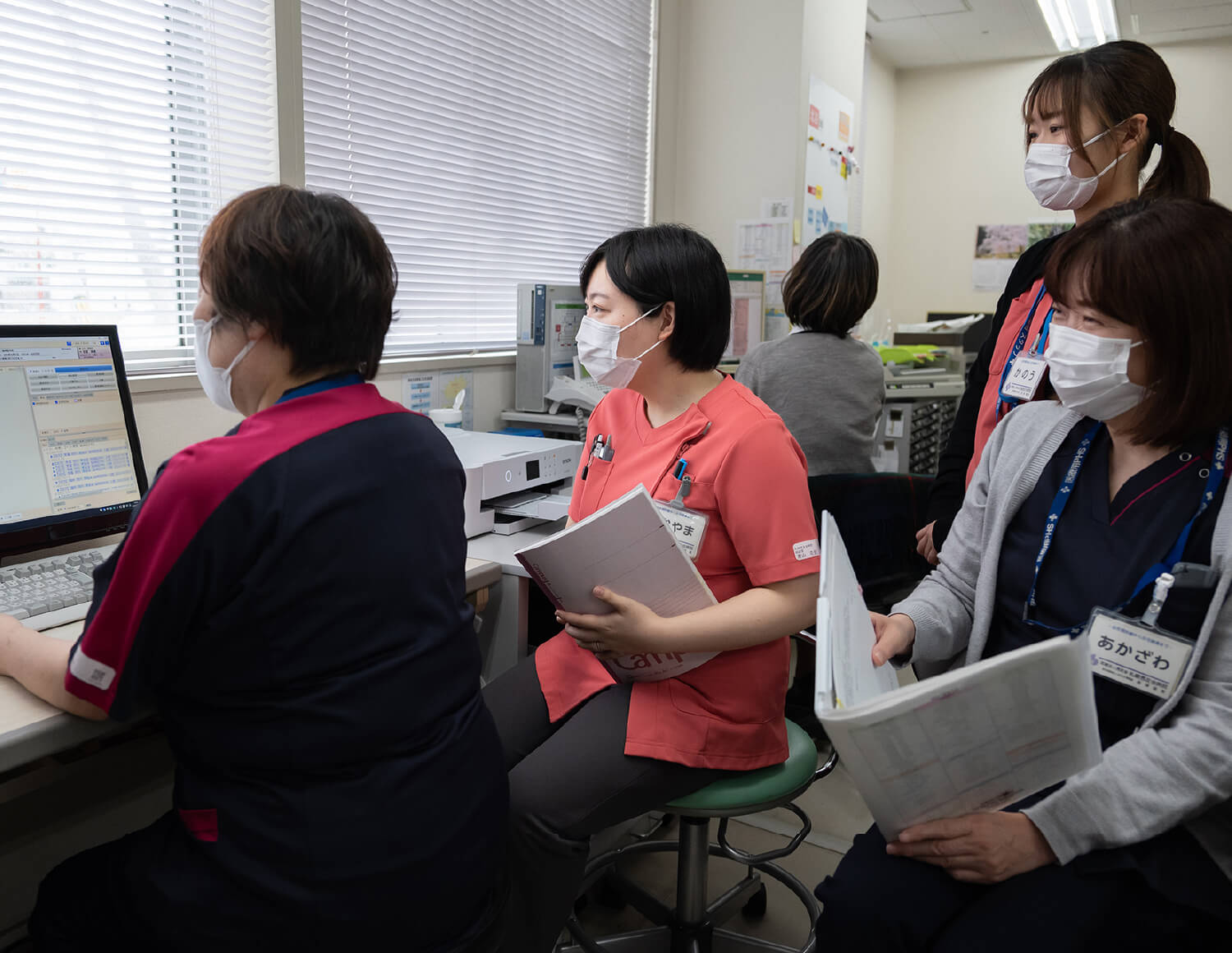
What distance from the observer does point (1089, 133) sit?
165 centimetres

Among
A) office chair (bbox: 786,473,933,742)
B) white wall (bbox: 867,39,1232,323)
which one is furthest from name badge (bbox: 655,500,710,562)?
white wall (bbox: 867,39,1232,323)

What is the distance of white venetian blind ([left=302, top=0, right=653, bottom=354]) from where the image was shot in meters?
2.36

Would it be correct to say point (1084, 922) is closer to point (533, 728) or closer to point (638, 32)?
point (533, 728)

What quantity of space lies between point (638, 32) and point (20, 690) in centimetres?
324

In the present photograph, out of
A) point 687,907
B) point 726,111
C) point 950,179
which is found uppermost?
point 950,179

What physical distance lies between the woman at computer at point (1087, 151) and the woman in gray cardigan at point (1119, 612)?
495 millimetres

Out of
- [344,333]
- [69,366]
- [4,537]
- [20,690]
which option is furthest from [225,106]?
[20,690]

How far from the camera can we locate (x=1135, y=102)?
161 centimetres

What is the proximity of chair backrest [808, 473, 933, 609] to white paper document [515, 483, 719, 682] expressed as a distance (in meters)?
0.77

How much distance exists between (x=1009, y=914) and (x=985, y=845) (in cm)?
7

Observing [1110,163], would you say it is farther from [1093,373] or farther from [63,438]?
[63,438]

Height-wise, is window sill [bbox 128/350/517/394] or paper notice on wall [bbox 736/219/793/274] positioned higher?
paper notice on wall [bbox 736/219/793/274]

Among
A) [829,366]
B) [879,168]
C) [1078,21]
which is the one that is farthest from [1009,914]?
[879,168]

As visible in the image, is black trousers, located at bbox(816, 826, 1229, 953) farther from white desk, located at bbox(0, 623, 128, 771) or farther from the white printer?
the white printer
